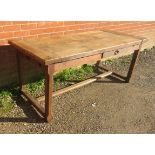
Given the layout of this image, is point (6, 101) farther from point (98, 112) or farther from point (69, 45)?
point (98, 112)

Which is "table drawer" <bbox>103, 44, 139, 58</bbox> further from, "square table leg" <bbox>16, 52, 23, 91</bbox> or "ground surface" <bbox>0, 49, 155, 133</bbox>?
"square table leg" <bbox>16, 52, 23, 91</bbox>

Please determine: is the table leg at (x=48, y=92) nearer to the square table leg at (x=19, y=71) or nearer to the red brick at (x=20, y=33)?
the square table leg at (x=19, y=71)

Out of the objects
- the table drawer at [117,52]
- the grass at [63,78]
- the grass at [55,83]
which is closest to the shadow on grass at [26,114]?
the grass at [55,83]

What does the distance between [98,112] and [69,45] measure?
1134 millimetres

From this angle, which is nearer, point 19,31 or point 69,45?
point 69,45

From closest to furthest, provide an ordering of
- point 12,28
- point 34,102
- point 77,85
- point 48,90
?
point 48,90, point 34,102, point 12,28, point 77,85

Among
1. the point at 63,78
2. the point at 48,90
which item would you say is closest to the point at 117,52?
the point at 63,78

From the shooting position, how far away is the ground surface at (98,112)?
3.41 metres

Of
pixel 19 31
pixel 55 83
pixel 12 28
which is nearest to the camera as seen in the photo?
pixel 12 28

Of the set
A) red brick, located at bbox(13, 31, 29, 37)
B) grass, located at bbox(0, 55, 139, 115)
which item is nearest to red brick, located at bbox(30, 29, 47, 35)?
red brick, located at bbox(13, 31, 29, 37)

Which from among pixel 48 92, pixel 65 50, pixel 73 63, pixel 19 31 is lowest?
pixel 48 92

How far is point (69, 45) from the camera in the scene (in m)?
3.52
